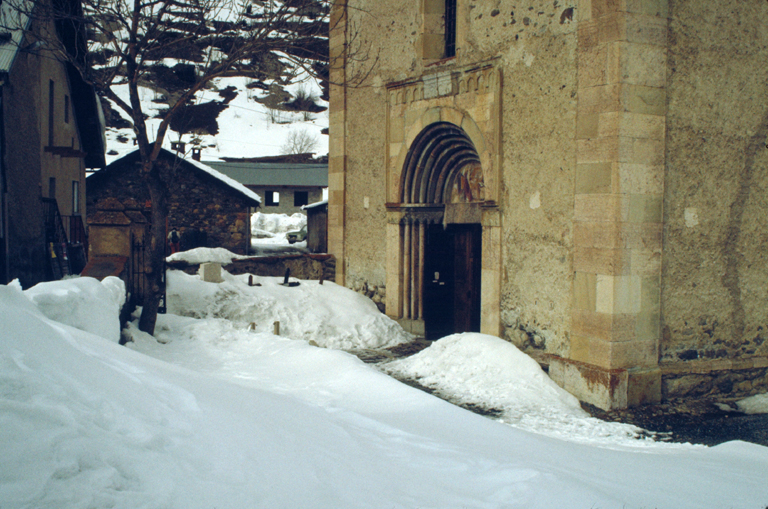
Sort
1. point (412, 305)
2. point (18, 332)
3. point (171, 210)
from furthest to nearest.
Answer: point (171, 210), point (412, 305), point (18, 332)

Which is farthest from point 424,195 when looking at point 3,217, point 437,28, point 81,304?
point 3,217

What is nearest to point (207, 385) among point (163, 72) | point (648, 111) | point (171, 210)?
point (648, 111)

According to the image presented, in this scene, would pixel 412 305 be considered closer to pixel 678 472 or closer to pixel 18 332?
pixel 678 472

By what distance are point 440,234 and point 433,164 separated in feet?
4.20

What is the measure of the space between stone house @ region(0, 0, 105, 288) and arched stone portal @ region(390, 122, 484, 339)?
21.2 ft

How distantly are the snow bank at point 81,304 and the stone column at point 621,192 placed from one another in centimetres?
552

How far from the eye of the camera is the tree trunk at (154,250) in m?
8.36

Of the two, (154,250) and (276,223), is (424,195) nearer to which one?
(154,250)

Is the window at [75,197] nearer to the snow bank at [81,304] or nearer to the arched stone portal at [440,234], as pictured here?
the arched stone portal at [440,234]

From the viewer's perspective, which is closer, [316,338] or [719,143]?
[719,143]

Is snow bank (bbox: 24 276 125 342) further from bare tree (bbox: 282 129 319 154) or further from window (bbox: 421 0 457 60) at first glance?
bare tree (bbox: 282 129 319 154)

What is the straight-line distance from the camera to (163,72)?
5438 cm

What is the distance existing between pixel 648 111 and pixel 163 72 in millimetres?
54352

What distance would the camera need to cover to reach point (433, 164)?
1060cm
